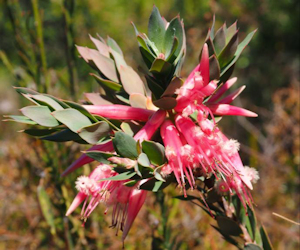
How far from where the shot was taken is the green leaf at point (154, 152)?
57 cm

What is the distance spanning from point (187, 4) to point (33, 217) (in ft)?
10.9

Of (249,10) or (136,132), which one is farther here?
(249,10)

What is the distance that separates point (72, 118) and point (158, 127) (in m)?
0.17

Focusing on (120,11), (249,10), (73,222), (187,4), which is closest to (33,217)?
(73,222)

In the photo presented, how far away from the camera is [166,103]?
0.63 meters

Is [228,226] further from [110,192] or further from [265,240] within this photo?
[110,192]

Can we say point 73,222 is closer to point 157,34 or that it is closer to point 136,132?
point 136,132

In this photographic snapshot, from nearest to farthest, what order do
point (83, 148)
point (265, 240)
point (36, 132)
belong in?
point (36, 132) → point (265, 240) → point (83, 148)

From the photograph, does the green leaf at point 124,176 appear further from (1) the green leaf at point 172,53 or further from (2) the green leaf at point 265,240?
(2) the green leaf at point 265,240

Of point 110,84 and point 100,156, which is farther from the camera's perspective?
point 110,84

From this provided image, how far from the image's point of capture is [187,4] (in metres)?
4.16

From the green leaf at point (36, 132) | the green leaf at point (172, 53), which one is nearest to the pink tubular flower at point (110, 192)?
the green leaf at point (36, 132)

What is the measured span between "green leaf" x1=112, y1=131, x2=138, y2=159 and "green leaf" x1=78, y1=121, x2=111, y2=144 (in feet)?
0.21

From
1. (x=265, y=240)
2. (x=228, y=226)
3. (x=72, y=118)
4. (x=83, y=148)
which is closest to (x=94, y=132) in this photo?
(x=72, y=118)
